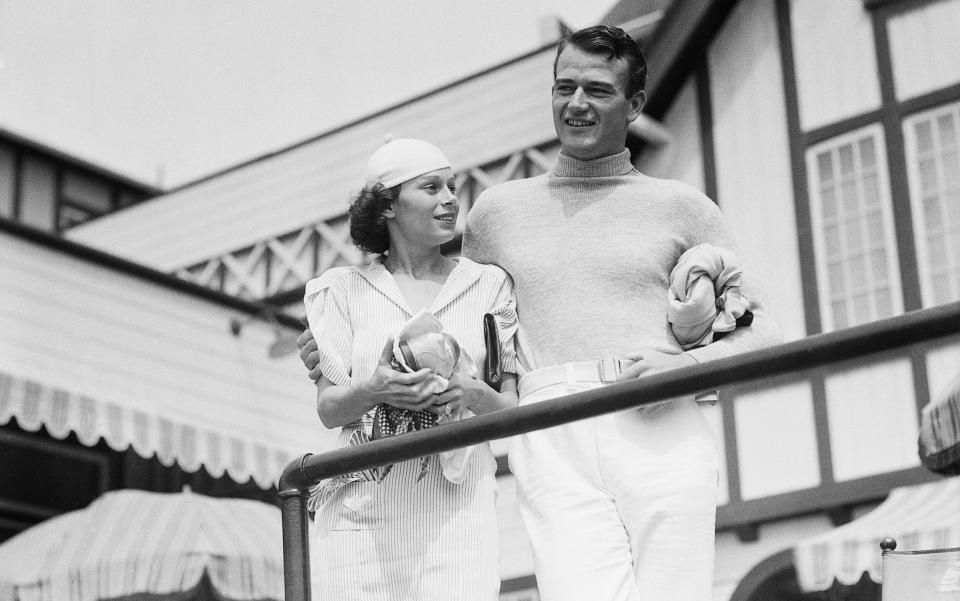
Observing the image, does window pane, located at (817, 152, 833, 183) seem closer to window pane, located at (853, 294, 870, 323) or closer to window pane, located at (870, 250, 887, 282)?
window pane, located at (870, 250, 887, 282)

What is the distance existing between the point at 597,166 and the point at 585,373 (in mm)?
600

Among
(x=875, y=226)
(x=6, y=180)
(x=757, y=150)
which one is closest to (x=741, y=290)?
Result: (x=875, y=226)

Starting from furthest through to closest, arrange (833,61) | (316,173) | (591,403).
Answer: (316,173) < (833,61) < (591,403)

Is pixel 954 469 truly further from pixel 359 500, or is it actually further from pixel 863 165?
pixel 863 165

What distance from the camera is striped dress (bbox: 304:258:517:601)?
3.41m

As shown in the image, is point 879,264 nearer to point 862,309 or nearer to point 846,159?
point 862,309

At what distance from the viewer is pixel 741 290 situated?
3.48m

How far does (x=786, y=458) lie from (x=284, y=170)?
24.7 ft

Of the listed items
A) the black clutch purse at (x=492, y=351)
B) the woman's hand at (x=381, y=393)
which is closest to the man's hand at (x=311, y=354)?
the woman's hand at (x=381, y=393)

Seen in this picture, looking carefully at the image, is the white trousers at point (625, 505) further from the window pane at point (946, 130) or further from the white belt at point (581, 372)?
the window pane at point (946, 130)

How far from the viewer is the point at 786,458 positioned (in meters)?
11.0

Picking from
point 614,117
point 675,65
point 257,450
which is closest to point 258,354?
point 257,450

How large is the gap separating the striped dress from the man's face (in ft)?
1.30

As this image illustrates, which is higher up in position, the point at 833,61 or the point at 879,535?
the point at 833,61
